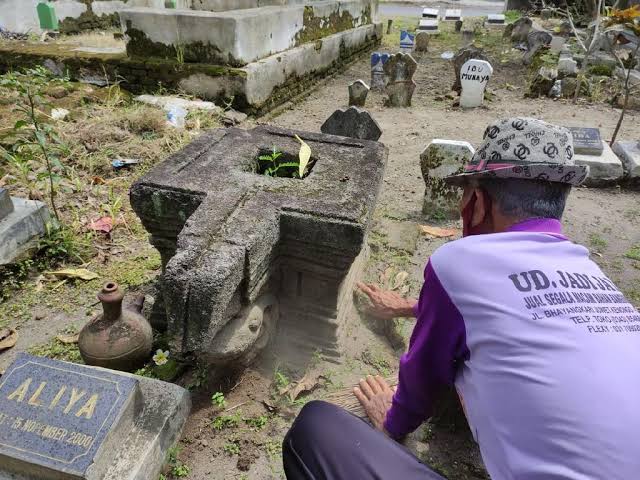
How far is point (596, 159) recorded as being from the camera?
195 inches

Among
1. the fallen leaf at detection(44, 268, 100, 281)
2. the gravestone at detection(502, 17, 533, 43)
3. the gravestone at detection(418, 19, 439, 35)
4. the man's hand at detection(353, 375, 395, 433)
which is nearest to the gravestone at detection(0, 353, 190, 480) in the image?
the man's hand at detection(353, 375, 395, 433)

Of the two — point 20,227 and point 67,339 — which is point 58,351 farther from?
point 20,227

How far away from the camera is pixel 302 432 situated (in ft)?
4.75

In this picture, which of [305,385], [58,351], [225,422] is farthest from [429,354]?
[58,351]

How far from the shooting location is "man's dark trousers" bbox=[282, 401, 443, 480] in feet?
4.25

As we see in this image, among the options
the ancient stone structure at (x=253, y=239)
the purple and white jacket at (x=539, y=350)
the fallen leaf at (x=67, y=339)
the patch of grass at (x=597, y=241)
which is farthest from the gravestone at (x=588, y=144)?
the fallen leaf at (x=67, y=339)

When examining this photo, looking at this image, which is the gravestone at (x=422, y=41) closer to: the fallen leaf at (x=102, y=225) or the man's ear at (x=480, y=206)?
the fallen leaf at (x=102, y=225)

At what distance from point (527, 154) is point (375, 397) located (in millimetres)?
1227

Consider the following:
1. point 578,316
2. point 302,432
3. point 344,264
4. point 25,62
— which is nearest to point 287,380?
point 344,264

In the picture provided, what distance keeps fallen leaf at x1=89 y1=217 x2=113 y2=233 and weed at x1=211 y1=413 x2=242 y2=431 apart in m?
2.03

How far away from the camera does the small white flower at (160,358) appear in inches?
86.6

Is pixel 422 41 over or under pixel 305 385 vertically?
over

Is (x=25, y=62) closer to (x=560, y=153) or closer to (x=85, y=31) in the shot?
(x=85, y=31)

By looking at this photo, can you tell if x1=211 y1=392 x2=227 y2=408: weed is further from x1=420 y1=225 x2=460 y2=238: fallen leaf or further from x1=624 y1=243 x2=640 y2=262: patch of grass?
x1=624 y1=243 x2=640 y2=262: patch of grass
